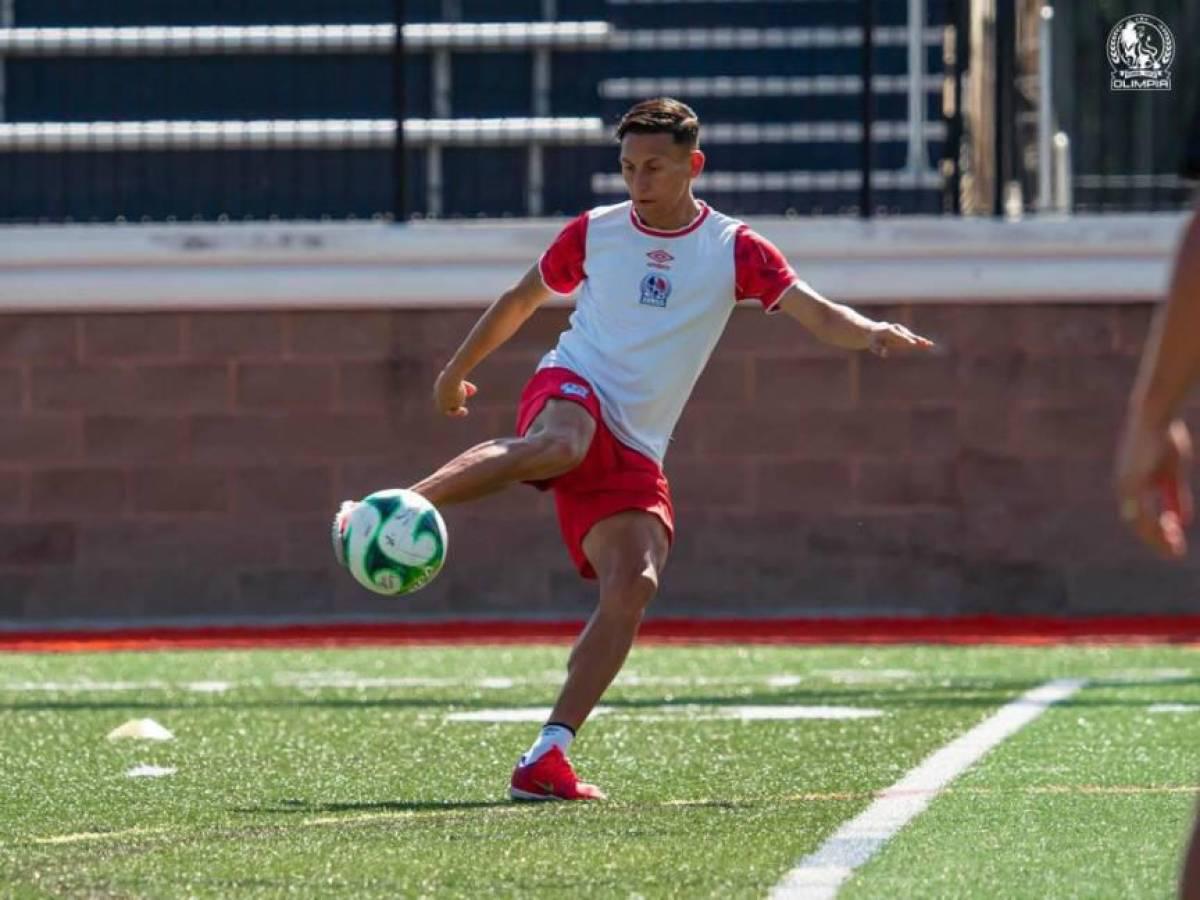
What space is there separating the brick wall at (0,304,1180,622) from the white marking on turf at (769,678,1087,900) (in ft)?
16.1

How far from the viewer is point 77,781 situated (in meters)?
6.98

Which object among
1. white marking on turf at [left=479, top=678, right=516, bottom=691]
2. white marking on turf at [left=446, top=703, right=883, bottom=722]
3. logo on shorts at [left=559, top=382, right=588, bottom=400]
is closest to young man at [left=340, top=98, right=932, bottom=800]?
logo on shorts at [left=559, top=382, right=588, bottom=400]

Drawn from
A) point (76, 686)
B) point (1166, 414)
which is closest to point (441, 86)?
point (76, 686)

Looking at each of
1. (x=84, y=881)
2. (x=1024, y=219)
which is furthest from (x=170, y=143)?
(x=84, y=881)

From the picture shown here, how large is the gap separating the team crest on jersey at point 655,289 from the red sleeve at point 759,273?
19 centimetres

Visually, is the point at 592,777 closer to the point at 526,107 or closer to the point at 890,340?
the point at 890,340

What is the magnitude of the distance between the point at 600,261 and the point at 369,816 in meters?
1.70

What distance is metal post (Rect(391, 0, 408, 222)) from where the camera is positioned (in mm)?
14008

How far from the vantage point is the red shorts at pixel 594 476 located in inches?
267

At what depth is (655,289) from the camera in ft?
22.6

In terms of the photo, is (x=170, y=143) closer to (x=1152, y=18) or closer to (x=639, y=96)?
(x=639, y=96)

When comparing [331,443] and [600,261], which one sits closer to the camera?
[600,261]

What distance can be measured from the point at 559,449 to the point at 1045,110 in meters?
8.93

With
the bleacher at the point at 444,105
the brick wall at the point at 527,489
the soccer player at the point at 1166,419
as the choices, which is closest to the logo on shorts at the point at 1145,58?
the bleacher at the point at 444,105
